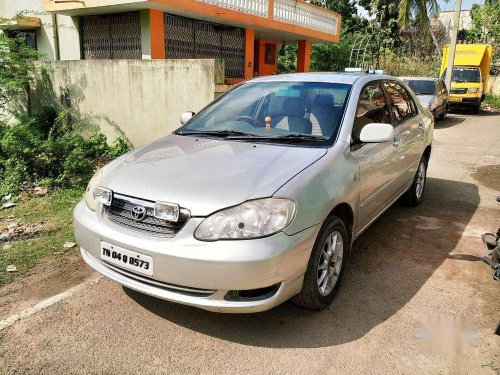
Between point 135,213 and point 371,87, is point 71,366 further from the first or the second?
point 371,87

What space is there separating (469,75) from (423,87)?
15.2ft

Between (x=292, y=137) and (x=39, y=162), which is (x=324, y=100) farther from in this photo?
(x=39, y=162)

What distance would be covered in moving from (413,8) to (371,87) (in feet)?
70.0

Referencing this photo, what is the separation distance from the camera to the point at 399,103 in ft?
15.1

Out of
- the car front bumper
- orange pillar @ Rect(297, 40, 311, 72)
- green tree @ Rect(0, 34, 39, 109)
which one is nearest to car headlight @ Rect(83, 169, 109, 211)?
the car front bumper

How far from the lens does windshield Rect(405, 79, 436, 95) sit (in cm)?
1408

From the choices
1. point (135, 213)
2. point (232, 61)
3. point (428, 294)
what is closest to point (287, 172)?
point (135, 213)

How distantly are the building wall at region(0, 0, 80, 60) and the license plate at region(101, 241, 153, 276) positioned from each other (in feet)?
34.6

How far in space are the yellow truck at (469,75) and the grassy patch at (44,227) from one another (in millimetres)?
15955

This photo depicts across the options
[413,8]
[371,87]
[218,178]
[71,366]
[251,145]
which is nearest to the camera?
[71,366]

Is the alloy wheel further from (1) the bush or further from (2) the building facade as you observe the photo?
(2) the building facade

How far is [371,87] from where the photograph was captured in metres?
3.94

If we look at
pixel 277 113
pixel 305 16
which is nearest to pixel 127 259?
pixel 277 113

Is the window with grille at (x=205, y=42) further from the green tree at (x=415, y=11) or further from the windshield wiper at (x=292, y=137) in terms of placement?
the green tree at (x=415, y=11)
